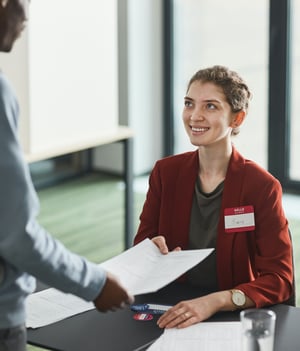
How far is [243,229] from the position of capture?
2.28m

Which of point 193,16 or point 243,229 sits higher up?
point 193,16

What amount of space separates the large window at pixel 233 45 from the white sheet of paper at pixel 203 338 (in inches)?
159

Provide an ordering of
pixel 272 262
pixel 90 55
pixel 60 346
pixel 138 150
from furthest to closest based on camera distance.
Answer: pixel 138 150
pixel 90 55
pixel 272 262
pixel 60 346

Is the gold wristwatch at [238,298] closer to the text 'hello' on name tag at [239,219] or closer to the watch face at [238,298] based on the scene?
the watch face at [238,298]

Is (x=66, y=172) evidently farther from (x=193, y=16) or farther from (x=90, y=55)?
(x=90, y=55)

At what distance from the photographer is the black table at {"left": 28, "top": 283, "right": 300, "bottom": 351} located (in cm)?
187

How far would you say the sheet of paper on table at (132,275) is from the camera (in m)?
2.00

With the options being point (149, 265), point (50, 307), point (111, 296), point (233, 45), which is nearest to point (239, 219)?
point (149, 265)

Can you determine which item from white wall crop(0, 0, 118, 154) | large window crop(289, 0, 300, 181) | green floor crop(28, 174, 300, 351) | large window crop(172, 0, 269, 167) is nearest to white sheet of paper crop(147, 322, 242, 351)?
white wall crop(0, 0, 118, 154)

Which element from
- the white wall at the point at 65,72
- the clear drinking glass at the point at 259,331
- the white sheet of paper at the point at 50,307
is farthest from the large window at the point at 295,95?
the clear drinking glass at the point at 259,331

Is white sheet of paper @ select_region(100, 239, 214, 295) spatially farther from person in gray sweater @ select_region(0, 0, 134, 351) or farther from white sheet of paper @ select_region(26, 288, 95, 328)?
person in gray sweater @ select_region(0, 0, 134, 351)

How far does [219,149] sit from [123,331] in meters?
0.73

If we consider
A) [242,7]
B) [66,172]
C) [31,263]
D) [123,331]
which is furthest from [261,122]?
[31,263]

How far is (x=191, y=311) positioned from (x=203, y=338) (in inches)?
4.5
